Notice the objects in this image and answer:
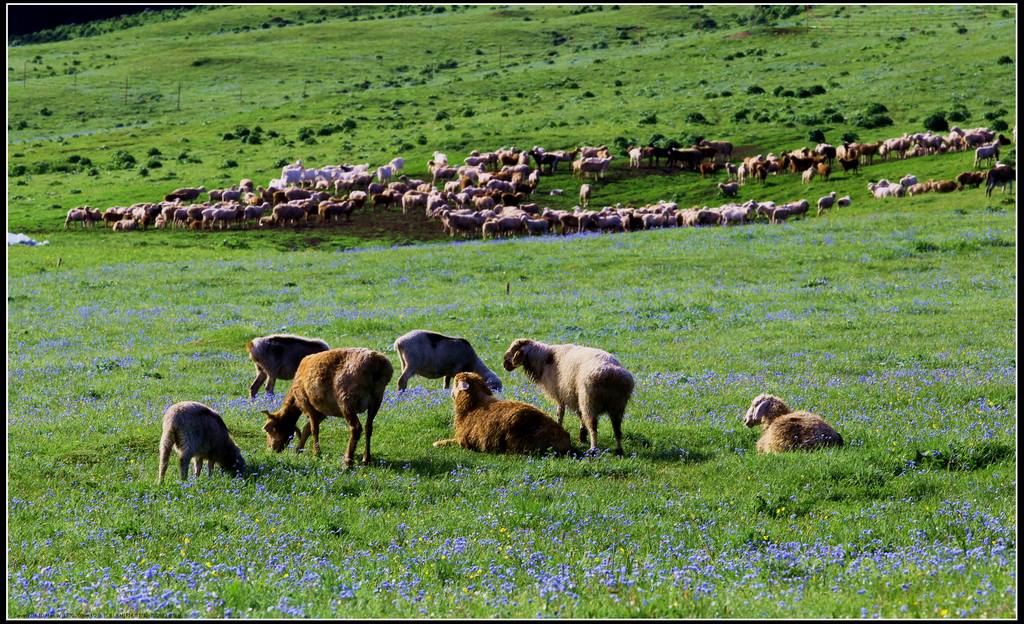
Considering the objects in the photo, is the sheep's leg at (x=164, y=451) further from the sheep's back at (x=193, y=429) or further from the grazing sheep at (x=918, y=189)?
the grazing sheep at (x=918, y=189)

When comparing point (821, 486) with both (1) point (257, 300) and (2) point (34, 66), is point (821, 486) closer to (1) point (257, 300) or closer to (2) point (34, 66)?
(1) point (257, 300)

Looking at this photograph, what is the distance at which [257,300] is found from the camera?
30797mm

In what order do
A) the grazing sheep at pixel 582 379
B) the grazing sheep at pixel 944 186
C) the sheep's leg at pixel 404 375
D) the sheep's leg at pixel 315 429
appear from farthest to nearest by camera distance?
the grazing sheep at pixel 944 186
the sheep's leg at pixel 404 375
the sheep's leg at pixel 315 429
the grazing sheep at pixel 582 379

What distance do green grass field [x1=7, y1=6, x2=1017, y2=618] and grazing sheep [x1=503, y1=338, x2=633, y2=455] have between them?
591 millimetres

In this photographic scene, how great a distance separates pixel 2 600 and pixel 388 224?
1828 inches

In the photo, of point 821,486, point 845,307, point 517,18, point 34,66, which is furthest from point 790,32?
point 821,486

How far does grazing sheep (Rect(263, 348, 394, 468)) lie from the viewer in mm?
12898

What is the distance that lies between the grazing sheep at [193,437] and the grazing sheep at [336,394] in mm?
1407

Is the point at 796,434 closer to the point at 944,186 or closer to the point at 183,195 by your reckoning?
the point at 944,186

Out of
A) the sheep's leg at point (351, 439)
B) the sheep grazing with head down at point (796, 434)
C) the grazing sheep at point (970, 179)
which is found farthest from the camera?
the grazing sheep at point (970, 179)

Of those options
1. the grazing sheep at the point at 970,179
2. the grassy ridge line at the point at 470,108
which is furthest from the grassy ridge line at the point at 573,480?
the grassy ridge line at the point at 470,108

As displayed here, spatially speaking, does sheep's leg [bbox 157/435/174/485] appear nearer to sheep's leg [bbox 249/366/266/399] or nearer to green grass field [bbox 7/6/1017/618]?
green grass field [bbox 7/6/1017/618]

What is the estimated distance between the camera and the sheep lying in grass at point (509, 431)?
1320 cm

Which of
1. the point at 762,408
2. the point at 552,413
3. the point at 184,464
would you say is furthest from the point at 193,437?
the point at 762,408
